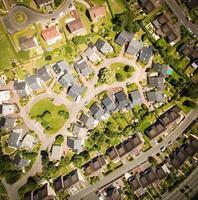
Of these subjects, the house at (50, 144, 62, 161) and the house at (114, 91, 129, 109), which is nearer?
the house at (50, 144, 62, 161)

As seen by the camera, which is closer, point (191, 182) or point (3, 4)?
point (191, 182)

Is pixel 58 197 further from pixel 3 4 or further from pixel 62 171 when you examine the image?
pixel 3 4

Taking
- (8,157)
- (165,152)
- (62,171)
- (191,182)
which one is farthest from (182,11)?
(8,157)

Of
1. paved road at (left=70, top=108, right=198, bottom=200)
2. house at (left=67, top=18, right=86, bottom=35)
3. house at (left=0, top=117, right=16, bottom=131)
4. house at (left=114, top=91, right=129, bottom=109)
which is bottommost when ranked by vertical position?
paved road at (left=70, top=108, right=198, bottom=200)

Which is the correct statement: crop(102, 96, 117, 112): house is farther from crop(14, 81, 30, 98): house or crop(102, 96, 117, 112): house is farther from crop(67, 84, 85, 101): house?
crop(14, 81, 30, 98): house

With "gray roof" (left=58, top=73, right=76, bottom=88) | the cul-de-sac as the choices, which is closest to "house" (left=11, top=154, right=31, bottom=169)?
the cul-de-sac

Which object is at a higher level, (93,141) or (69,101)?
(69,101)

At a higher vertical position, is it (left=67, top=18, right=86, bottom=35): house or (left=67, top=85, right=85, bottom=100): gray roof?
(left=67, top=18, right=86, bottom=35): house
